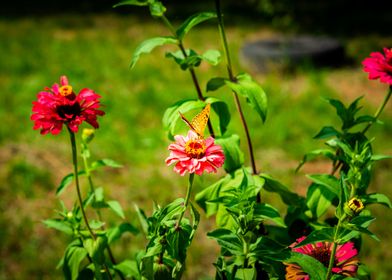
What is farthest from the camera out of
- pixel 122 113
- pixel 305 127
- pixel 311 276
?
pixel 122 113

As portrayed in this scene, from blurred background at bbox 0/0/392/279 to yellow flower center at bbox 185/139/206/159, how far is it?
210 mm

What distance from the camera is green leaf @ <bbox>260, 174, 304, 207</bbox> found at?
1173mm

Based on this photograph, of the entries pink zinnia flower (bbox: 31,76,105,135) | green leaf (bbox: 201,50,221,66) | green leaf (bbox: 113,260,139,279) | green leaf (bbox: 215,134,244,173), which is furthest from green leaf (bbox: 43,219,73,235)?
green leaf (bbox: 201,50,221,66)

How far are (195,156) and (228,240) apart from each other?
18cm

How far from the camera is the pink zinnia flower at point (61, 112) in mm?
991

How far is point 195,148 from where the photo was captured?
88 cm

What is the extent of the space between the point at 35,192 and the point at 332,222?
1.93 meters

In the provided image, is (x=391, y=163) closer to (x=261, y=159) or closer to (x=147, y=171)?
(x=261, y=159)

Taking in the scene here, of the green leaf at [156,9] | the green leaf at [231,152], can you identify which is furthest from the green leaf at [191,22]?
the green leaf at [231,152]

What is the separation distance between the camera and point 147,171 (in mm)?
2904

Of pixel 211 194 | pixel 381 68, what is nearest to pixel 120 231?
pixel 211 194

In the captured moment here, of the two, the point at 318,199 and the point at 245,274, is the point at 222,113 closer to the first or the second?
the point at 318,199

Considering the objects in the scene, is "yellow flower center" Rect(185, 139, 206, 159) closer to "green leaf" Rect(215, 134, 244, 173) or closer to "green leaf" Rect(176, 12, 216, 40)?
"green leaf" Rect(215, 134, 244, 173)

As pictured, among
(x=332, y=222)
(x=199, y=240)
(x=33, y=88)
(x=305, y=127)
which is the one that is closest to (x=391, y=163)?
(x=305, y=127)
